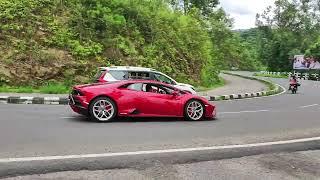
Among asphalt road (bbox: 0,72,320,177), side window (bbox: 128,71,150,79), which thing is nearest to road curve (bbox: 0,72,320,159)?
asphalt road (bbox: 0,72,320,177)

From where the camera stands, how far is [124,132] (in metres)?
10.5

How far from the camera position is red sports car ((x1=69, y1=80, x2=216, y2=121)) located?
40.9 feet

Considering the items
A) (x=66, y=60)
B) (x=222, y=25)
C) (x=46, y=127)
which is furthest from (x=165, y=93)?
(x=222, y=25)

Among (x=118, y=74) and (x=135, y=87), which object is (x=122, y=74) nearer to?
(x=118, y=74)

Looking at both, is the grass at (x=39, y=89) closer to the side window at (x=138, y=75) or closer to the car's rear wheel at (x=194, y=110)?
the side window at (x=138, y=75)

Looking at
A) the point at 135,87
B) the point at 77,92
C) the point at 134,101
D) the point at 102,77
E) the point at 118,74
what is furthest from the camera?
the point at 118,74

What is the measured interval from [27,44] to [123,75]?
317 inches

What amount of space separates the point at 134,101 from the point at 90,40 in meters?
13.7

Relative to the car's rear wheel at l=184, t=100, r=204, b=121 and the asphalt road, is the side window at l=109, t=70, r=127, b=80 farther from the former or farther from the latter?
the car's rear wheel at l=184, t=100, r=204, b=121

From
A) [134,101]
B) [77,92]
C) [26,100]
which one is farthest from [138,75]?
[77,92]

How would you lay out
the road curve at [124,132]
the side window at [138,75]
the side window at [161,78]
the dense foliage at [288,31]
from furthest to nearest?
Result: the dense foliage at [288,31] → the side window at [161,78] → the side window at [138,75] → the road curve at [124,132]

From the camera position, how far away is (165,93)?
43.4 ft

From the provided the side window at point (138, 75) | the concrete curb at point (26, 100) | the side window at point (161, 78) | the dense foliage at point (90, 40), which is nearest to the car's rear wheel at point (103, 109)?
the side window at point (138, 75)

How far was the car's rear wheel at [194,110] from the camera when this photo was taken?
44.0 feet
